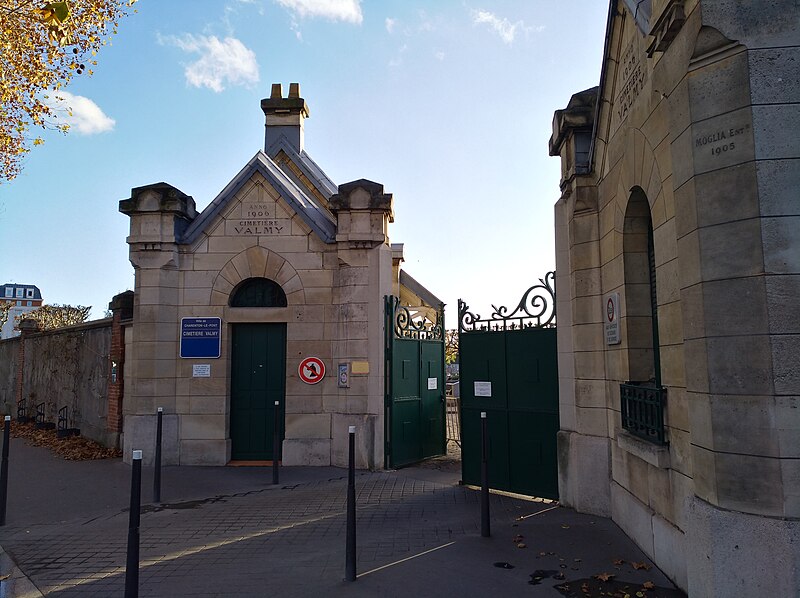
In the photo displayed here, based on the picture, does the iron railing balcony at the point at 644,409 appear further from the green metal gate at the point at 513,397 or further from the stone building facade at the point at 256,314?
the stone building facade at the point at 256,314

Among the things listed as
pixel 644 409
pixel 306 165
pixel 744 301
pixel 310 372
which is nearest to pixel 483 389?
pixel 644 409

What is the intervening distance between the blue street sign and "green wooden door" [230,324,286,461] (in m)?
0.37

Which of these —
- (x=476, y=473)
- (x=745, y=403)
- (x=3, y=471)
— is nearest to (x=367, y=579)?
(x=745, y=403)

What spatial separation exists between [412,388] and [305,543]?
4.95 m

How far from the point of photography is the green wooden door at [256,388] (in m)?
10.7

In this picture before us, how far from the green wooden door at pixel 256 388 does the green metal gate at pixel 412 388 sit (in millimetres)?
2145

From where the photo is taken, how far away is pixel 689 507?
418 centimetres

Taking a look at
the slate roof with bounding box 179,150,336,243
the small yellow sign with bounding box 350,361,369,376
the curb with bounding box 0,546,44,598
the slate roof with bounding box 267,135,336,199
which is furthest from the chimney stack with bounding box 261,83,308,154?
the curb with bounding box 0,546,44,598

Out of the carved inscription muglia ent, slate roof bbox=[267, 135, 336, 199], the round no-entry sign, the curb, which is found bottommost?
the curb

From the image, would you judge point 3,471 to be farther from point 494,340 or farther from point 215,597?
point 494,340

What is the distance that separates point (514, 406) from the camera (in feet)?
27.1

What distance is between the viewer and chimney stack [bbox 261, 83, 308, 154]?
663 inches

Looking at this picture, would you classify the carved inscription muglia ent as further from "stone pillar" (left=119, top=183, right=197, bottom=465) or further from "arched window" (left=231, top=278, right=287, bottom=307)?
"stone pillar" (left=119, top=183, right=197, bottom=465)

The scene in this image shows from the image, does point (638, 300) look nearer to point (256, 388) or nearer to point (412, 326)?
point (412, 326)
